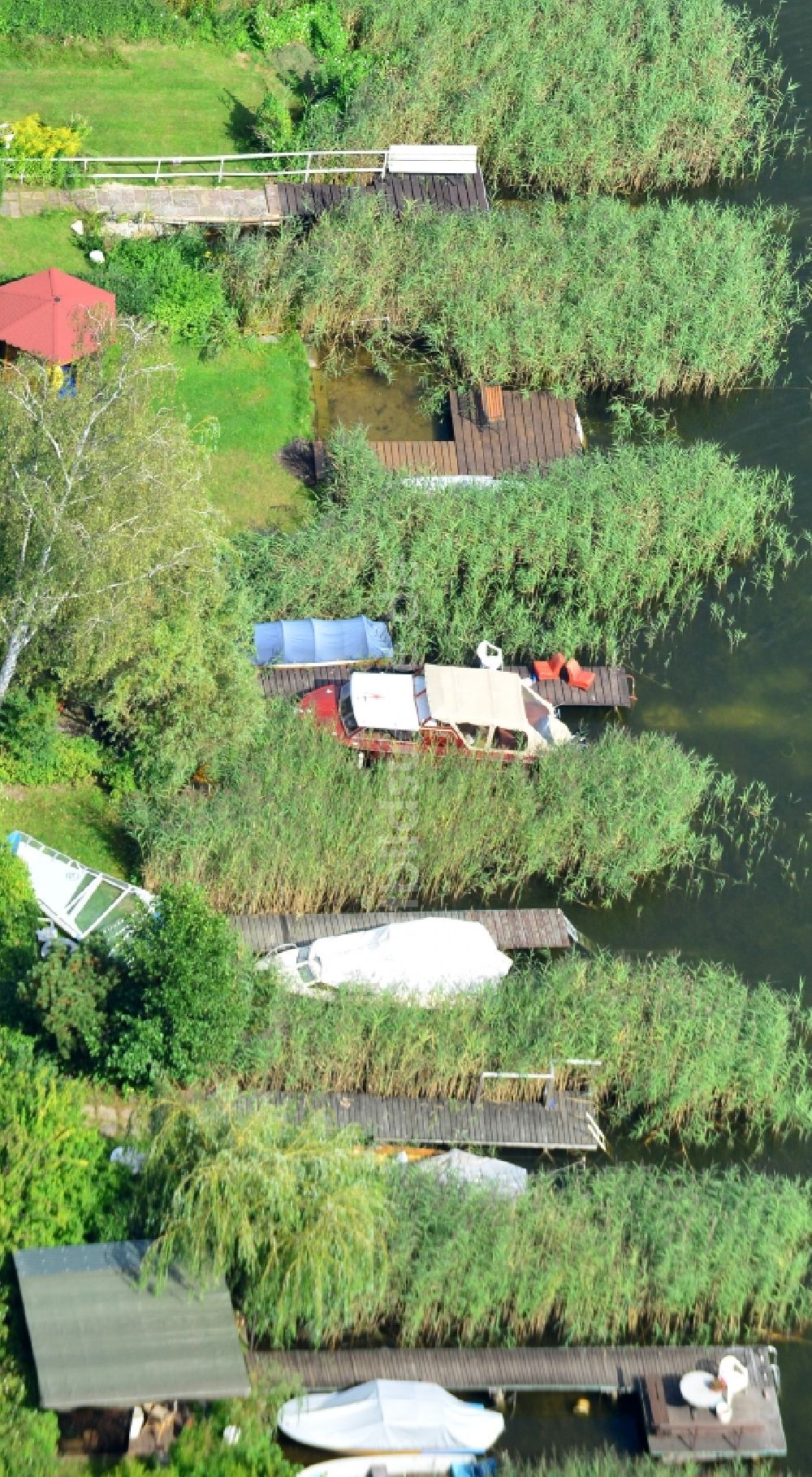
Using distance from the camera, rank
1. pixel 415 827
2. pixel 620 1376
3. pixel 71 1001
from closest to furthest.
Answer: pixel 620 1376 → pixel 71 1001 → pixel 415 827

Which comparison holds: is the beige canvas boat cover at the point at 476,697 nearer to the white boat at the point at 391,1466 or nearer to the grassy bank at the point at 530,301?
the grassy bank at the point at 530,301

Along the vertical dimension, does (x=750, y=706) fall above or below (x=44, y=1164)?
above

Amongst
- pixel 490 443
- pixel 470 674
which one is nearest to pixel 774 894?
pixel 470 674

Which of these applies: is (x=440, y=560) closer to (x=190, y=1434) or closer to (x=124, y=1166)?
(x=124, y=1166)

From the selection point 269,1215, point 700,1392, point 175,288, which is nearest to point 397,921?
point 269,1215

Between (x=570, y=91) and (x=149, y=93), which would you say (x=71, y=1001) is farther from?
(x=570, y=91)

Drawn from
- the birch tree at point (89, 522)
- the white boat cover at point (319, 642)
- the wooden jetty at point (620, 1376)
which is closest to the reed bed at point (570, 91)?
the white boat cover at point (319, 642)
